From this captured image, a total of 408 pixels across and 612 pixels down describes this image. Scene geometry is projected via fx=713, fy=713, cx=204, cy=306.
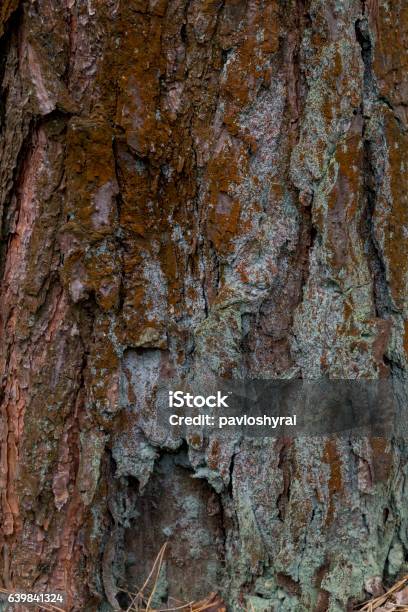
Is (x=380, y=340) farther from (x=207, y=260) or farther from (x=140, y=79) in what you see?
(x=140, y=79)

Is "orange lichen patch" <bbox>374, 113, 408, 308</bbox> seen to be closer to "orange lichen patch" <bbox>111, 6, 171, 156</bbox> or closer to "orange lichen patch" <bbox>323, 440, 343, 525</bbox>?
"orange lichen patch" <bbox>323, 440, 343, 525</bbox>

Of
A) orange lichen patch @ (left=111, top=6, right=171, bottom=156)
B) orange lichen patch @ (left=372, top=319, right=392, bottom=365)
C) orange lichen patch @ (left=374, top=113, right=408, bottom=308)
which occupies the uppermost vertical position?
orange lichen patch @ (left=111, top=6, right=171, bottom=156)

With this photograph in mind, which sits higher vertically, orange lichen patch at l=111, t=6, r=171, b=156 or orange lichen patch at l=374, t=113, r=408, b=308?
orange lichen patch at l=111, t=6, r=171, b=156

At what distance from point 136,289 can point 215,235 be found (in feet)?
0.67

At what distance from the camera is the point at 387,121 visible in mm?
1513

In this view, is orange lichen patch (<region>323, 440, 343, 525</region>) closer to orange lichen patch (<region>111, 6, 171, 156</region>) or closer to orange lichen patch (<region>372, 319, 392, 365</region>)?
orange lichen patch (<region>372, 319, 392, 365</region>)

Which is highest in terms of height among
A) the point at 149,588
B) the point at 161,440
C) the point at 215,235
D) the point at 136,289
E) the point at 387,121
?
the point at 387,121

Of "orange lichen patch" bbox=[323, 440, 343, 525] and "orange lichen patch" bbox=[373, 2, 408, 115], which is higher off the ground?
"orange lichen patch" bbox=[373, 2, 408, 115]

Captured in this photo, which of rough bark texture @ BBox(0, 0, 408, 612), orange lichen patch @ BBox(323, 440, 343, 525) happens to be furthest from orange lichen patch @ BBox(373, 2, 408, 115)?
orange lichen patch @ BBox(323, 440, 343, 525)

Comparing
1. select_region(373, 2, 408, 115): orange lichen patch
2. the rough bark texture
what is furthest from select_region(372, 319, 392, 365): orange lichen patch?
select_region(373, 2, 408, 115): orange lichen patch

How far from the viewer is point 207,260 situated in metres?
1.53

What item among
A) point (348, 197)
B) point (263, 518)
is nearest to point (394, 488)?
point (263, 518)

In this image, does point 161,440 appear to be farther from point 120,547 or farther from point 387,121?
point 387,121

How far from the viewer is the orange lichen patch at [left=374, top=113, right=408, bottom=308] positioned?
151 centimetres
